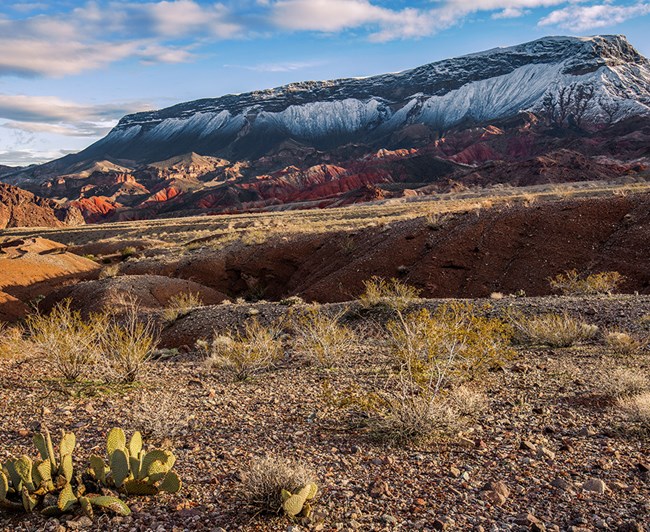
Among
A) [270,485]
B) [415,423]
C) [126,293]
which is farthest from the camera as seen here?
[126,293]

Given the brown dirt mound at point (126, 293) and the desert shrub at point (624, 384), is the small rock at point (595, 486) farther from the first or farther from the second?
the brown dirt mound at point (126, 293)

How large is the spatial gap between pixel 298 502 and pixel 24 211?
91.9 metres

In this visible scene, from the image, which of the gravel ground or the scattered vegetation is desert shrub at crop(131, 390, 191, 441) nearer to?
the gravel ground

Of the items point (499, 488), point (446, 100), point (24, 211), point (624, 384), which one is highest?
point (446, 100)

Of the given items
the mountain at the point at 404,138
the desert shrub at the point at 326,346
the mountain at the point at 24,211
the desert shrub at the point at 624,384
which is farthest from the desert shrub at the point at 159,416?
the mountain at the point at 24,211

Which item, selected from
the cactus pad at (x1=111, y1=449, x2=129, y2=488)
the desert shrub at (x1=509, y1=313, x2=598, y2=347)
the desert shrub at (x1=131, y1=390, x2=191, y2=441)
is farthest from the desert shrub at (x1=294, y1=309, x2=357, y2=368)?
the cactus pad at (x1=111, y1=449, x2=129, y2=488)

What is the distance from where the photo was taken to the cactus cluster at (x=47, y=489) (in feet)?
10.8

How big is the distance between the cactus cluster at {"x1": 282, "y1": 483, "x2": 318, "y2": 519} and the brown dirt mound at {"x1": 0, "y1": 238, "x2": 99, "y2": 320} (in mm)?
17938

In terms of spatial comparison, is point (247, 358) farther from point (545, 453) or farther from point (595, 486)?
point (595, 486)

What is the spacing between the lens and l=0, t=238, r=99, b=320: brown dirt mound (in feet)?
61.5

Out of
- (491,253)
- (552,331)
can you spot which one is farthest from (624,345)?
(491,253)

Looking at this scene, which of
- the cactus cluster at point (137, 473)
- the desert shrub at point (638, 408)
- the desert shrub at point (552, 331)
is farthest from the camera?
the desert shrub at point (552, 331)

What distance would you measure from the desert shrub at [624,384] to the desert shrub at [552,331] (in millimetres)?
1728

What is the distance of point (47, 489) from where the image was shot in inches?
136
